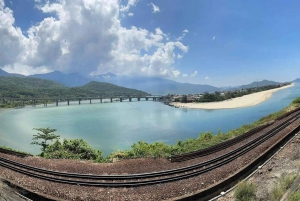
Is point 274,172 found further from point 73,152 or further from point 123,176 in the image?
point 73,152

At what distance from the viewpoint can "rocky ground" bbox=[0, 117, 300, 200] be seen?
10.0 metres

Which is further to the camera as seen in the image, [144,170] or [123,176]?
[144,170]

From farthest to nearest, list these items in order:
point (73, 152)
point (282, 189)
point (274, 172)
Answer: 1. point (73, 152)
2. point (274, 172)
3. point (282, 189)

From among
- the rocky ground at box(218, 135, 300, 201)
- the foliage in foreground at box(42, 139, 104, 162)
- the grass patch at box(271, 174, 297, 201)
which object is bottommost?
the foliage in foreground at box(42, 139, 104, 162)

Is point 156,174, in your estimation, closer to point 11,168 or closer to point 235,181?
point 235,181

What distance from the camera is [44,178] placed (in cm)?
1185

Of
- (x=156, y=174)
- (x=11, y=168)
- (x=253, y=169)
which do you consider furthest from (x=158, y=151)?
(x=11, y=168)

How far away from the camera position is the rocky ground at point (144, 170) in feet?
32.9

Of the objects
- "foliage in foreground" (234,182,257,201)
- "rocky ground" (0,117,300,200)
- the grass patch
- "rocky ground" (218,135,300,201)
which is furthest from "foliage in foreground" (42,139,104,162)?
the grass patch

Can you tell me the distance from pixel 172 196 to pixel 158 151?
6687 mm

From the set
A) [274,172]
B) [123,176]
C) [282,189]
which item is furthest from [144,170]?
[282,189]

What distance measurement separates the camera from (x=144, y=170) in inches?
512

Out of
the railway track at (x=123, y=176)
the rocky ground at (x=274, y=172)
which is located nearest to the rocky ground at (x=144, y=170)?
the rocky ground at (x=274, y=172)

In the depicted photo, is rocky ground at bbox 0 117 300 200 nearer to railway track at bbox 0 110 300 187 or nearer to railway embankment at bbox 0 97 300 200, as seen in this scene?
railway embankment at bbox 0 97 300 200
